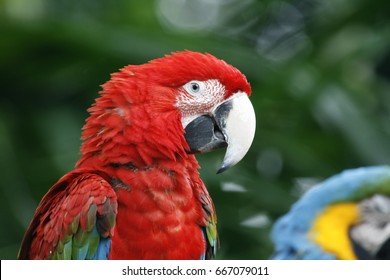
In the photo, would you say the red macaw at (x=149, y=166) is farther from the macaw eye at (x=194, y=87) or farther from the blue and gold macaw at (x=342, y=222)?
the blue and gold macaw at (x=342, y=222)

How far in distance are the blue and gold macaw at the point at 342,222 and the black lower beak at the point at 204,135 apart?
369mm

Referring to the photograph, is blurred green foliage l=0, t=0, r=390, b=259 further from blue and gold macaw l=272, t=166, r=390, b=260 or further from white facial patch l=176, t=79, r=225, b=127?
white facial patch l=176, t=79, r=225, b=127

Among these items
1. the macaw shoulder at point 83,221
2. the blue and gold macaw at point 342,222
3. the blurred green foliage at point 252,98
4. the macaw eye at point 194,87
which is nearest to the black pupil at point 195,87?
the macaw eye at point 194,87

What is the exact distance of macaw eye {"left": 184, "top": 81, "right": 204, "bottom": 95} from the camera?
2.51 metres

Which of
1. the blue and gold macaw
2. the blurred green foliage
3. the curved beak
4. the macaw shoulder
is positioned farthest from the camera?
the blurred green foliage

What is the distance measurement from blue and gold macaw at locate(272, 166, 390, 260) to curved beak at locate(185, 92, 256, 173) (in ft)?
1.13

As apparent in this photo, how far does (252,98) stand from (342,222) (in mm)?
1049

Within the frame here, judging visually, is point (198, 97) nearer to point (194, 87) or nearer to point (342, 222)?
point (194, 87)

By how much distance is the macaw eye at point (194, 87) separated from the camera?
8.23 feet

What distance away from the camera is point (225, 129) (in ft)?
8.20

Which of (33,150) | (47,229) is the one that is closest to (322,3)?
(33,150)

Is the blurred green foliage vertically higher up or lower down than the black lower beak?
higher up

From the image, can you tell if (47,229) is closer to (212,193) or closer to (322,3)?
(212,193)

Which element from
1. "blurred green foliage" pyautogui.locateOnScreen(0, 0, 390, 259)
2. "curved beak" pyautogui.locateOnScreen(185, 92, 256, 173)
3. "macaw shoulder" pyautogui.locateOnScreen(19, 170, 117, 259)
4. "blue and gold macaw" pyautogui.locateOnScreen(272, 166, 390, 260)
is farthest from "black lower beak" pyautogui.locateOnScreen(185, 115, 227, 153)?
"blurred green foliage" pyautogui.locateOnScreen(0, 0, 390, 259)
